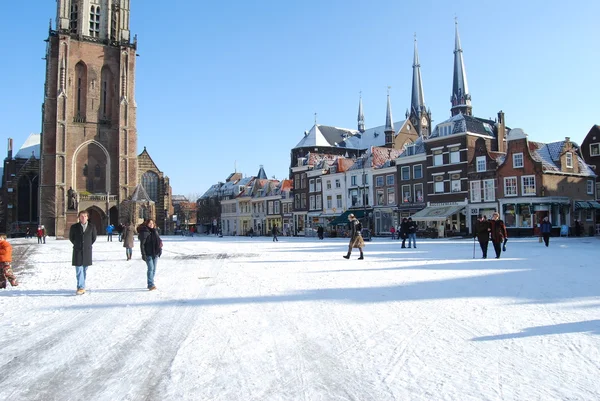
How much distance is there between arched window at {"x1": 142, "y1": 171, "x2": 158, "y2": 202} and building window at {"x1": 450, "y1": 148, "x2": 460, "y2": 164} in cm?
4648

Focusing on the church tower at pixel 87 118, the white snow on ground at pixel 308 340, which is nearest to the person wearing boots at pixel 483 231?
the white snow on ground at pixel 308 340

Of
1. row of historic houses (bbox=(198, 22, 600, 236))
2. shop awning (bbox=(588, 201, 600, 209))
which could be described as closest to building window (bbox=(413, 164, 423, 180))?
row of historic houses (bbox=(198, 22, 600, 236))

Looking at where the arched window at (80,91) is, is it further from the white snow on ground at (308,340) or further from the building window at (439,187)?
the white snow on ground at (308,340)

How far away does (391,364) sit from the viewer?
5016 millimetres

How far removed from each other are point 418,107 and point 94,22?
193 feet

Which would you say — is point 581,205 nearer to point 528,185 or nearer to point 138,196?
point 528,185

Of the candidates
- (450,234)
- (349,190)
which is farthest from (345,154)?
(450,234)

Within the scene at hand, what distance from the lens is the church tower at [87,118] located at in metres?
59.2

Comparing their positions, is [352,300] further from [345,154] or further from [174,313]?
[345,154]

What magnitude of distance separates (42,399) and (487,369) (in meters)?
4.30

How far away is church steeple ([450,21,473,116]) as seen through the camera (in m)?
81.4

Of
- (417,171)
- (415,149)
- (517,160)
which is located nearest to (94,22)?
(415,149)

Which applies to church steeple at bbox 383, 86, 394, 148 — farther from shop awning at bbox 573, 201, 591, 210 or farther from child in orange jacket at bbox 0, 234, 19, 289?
child in orange jacket at bbox 0, 234, 19, 289

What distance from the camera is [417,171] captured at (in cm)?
4953
